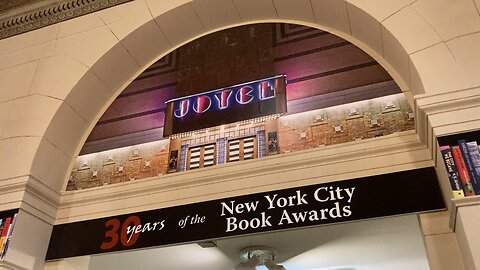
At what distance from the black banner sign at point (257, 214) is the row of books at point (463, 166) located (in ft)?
0.80

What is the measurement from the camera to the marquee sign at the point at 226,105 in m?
3.40

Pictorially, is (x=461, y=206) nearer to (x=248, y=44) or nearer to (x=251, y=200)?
(x=251, y=200)

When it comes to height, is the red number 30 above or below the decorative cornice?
below

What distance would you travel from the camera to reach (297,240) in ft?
13.3

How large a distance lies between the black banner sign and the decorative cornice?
6.09 ft

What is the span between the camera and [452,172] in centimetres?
236

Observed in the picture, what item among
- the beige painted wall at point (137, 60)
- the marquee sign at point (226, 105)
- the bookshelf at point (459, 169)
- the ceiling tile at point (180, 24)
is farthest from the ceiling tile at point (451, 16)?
the ceiling tile at point (180, 24)

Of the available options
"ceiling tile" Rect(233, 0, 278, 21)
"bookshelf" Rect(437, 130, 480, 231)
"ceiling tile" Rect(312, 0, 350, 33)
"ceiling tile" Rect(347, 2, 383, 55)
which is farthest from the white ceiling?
"ceiling tile" Rect(233, 0, 278, 21)

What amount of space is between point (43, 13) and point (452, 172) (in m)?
3.62

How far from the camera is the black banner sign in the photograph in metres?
2.67

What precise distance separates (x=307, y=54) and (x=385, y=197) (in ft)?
4.27

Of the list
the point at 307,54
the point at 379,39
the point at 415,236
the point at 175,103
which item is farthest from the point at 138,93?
the point at 415,236

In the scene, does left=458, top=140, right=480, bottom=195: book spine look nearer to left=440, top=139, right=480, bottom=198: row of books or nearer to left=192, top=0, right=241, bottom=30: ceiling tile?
left=440, top=139, right=480, bottom=198: row of books

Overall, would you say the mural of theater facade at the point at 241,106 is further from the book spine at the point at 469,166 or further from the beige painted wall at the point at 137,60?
the book spine at the point at 469,166
